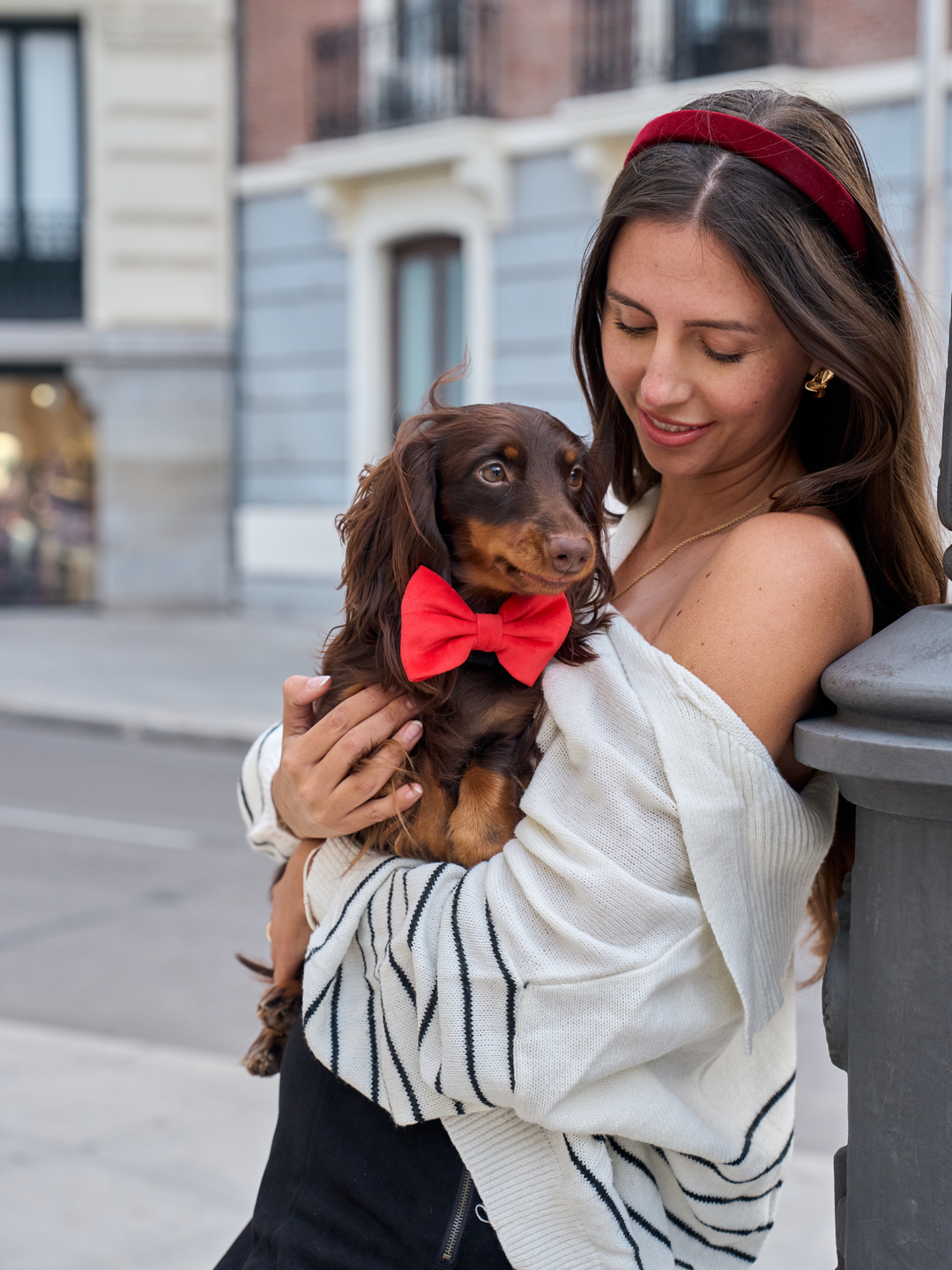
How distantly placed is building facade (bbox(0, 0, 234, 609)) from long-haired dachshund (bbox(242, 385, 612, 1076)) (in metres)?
14.2

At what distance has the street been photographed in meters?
2.99

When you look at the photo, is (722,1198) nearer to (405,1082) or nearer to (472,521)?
(405,1082)

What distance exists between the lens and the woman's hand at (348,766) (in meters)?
1.64

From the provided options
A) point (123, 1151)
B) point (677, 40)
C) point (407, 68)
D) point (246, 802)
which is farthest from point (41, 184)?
point (246, 802)

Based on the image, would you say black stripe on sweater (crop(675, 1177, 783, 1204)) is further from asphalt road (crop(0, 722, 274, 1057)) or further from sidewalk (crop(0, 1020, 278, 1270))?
asphalt road (crop(0, 722, 274, 1057))

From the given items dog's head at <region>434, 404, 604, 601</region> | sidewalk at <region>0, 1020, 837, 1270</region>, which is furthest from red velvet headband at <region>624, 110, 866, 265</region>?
sidewalk at <region>0, 1020, 837, 1270</region>

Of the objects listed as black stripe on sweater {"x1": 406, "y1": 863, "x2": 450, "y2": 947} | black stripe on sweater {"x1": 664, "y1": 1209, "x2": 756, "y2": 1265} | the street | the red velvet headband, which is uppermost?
the red velvet headband

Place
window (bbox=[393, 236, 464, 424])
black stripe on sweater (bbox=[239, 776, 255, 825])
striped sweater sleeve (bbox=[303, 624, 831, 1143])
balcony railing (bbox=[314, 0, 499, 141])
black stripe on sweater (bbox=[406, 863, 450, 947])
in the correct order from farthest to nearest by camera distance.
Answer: window (bbox=[393, 236, 464, 424]), balcony railing (bbox=[314, 0, 499, 141]), black stripe on sweater (bbox=[239, 776, 255, 825]), black stripe on sweater (bbox=[406, 863, 450, 947]), striped sweater sleeve (bbox=[303, 624, 831, 1143])

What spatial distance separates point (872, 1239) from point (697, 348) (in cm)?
95

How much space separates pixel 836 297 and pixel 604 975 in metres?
0.76

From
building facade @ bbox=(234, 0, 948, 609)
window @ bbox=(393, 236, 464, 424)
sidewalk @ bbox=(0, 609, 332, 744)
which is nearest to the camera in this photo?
sidewalk @ bbox=(0, 609, 332, 744)

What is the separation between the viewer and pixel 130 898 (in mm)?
5723

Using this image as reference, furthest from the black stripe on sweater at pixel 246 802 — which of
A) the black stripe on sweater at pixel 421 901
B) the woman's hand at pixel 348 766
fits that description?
the black stripe on sweater at pixel 421 901

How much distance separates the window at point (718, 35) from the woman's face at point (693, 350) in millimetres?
11360
